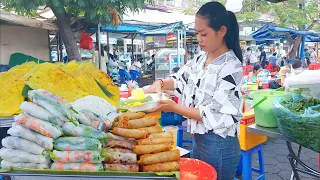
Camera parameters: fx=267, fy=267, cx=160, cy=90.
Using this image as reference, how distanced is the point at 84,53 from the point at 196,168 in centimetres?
870

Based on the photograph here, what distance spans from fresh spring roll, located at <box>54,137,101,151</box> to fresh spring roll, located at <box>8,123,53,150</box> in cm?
3

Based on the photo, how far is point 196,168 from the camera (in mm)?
1517

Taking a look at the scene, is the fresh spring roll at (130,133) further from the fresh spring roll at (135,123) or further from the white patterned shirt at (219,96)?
the white patterned shirt at (219,96)

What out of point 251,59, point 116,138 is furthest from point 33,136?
point 251,59

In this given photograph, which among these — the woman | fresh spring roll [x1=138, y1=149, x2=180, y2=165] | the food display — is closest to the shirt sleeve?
the woman

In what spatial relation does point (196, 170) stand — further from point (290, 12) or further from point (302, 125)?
point (290, 12)

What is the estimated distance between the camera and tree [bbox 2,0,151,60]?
369 cm

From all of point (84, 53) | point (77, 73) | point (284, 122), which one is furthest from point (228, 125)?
point (84, 53)

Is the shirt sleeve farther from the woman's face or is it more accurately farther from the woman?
the woman's face

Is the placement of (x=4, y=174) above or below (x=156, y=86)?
below

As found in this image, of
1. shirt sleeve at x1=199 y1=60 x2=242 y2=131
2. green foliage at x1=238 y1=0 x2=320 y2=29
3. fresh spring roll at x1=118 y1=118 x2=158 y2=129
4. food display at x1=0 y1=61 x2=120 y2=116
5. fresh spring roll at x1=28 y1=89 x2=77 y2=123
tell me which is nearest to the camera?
fresh spring roll at x1=28 y1=89 x2=77 y2=123

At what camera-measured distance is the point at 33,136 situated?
106 cm

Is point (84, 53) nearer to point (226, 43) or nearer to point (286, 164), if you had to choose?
point (286, 164)

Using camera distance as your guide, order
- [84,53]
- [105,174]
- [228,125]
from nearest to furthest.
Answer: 1. [105,174]
2. [228,125]
3. [84,53]
